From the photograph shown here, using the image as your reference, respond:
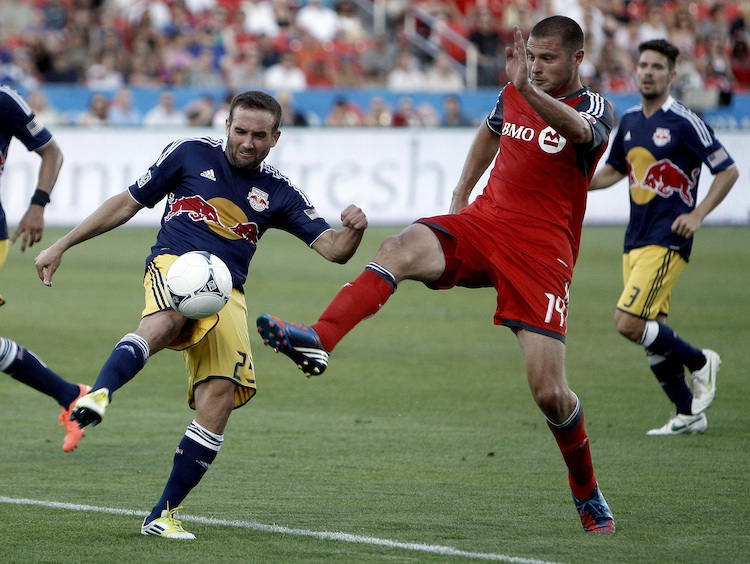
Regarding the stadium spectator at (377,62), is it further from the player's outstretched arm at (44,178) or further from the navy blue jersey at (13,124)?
the navy blue jersey at (13,124)

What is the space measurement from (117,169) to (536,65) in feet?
48.6

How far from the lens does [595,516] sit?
18.5 feet

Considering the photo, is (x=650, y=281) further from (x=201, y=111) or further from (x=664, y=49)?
(x=201, y=111)

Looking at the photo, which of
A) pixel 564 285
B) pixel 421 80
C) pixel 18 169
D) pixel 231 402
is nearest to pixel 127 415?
pixel 231 402

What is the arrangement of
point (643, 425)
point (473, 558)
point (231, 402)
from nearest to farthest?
point (473, 558)
point (231, 402)
point (643, 425)

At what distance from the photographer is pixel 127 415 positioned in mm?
8688

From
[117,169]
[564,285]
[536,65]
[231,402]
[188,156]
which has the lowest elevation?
[117,169]

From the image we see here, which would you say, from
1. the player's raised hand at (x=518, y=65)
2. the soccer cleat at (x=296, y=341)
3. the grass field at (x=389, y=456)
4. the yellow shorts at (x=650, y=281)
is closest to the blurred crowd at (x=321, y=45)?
the grass field at (x=389, y=456)

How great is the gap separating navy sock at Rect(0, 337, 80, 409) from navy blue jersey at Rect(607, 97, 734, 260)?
398cm

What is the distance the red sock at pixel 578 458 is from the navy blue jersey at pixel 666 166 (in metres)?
3.08

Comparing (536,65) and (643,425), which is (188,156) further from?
(643,425)

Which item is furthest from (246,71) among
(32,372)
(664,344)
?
(32,372)

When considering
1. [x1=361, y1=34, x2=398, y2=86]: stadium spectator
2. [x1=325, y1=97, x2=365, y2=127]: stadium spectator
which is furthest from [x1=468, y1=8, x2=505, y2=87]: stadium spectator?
[x1=325, y1=97, x2=365, y2=127]: stadium spectator

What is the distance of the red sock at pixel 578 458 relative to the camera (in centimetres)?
575
